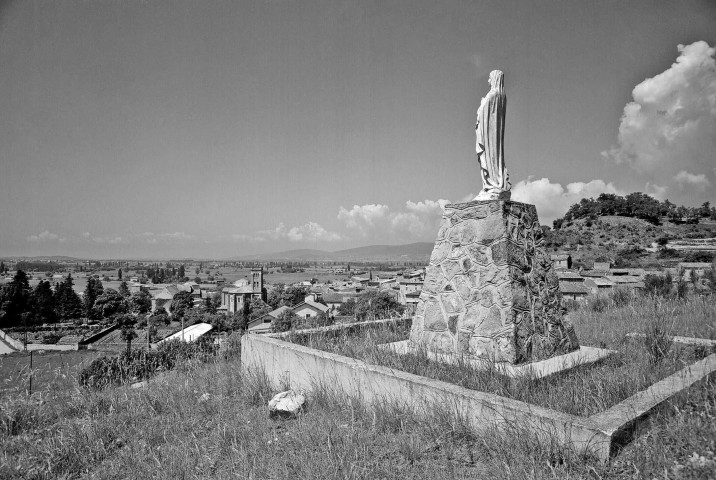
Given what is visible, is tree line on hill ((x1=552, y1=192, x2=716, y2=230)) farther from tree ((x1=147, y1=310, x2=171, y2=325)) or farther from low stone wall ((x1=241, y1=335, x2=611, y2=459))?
low stone wall ((x1=241, y1=335, x2=611, y2=459))

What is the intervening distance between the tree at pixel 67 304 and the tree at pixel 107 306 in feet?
8.36

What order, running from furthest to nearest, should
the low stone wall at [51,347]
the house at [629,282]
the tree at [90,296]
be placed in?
the tree at [90,296] < the low stone wall at [51,347] < the house at [629,282]

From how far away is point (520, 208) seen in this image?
207 inches

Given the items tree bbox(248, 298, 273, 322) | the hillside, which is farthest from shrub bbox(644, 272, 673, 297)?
tree bbox(248, 298, 273, 322)

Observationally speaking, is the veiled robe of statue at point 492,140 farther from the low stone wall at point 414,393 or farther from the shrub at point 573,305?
the shrub at point 573,305

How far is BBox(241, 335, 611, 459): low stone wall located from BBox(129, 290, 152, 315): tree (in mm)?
86549

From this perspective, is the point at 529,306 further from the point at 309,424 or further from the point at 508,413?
the point at 309,424

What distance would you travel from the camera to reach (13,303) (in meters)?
63.7

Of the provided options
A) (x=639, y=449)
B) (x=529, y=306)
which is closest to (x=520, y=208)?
(x=529, y=306)

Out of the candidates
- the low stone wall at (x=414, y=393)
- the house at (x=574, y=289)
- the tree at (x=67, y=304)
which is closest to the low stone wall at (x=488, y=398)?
the low stone wall at (x=414, y=393)

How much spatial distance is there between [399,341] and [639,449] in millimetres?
3889

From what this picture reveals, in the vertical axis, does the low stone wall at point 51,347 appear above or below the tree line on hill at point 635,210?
below

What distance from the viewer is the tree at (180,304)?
71.1 metres

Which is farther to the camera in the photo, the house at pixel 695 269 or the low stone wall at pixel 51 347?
the low stone wall at pixel 51 347
